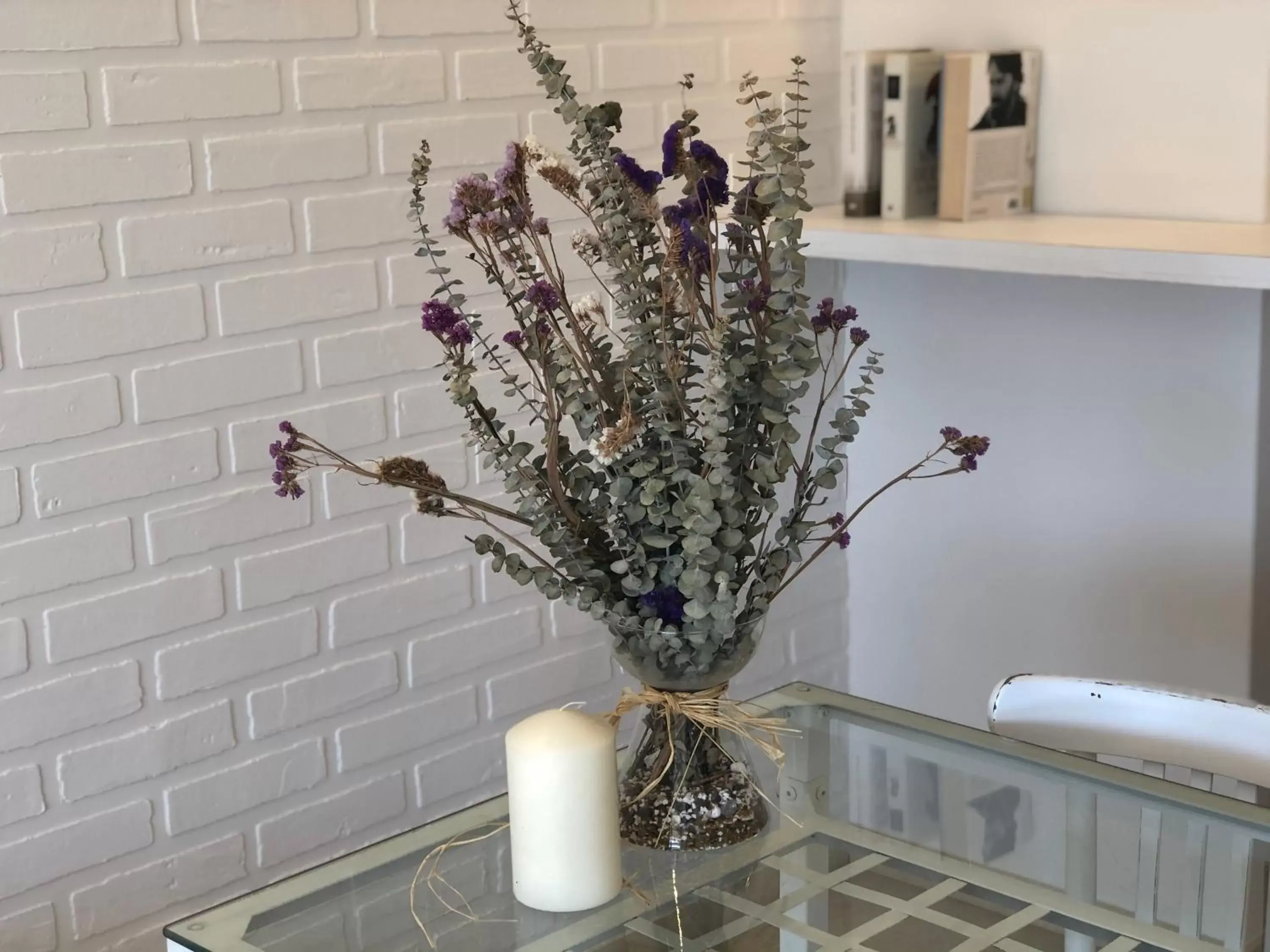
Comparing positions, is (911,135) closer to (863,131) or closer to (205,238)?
(863,131)

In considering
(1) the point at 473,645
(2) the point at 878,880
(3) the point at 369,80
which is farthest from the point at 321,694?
(2) the point at 878,880

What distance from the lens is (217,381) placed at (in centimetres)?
189

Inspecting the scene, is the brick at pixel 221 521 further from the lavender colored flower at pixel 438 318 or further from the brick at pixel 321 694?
the lavender colored flower at pixel 438 318

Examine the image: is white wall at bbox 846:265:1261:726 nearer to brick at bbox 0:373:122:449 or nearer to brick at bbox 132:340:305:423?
brick at bbox 132:340:305:423

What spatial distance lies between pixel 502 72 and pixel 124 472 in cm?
77

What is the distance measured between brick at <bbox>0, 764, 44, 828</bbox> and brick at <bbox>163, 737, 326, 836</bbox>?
167 millimetres

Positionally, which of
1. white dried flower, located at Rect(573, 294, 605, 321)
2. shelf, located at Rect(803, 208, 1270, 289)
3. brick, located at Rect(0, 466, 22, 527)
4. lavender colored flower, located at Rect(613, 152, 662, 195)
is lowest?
brick, located at Rect(0, 466, 22, 527)

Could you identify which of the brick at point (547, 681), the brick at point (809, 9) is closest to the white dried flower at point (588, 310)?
the brick at point (547, 681)

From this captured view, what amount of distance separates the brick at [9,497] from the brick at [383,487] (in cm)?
40

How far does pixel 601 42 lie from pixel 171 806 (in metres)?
1.22

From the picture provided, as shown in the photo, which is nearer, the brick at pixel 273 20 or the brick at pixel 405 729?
the brick at pixel 273 20

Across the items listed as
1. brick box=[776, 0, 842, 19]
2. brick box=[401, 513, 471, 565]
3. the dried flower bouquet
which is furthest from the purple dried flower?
brick box=[776, 0, 842, 19]

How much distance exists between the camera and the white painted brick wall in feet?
5.71

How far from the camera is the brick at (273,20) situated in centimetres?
183
